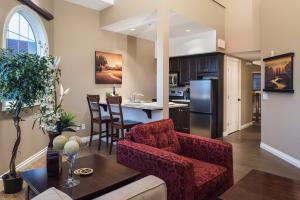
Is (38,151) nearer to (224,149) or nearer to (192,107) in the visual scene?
(224,149)

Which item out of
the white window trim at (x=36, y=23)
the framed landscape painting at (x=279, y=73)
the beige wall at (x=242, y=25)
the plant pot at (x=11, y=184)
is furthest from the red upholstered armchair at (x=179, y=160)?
the beige wall at (x=242, y=25)

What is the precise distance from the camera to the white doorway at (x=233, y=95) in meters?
6.37

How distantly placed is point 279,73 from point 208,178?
3.12 m

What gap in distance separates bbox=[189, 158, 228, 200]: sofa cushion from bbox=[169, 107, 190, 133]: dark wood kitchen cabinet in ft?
7.04

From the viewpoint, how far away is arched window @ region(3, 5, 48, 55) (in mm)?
3371

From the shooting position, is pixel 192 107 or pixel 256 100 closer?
pixel 192 107

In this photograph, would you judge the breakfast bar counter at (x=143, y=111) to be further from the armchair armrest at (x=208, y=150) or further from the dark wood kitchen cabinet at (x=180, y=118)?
the armchair armrest at (x=208, y=150)

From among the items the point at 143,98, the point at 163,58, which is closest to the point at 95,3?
the point at 163,58

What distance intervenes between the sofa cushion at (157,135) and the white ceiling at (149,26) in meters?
2.56

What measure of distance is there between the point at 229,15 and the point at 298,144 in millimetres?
3884

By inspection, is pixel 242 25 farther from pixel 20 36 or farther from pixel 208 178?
pixel 20 36

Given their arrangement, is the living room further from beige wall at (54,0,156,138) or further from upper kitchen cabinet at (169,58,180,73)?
upper kitchen cabinet at (169,58,180,73)

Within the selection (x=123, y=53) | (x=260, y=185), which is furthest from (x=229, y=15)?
(x=260, y=185)

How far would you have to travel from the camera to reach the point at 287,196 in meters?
1.68
